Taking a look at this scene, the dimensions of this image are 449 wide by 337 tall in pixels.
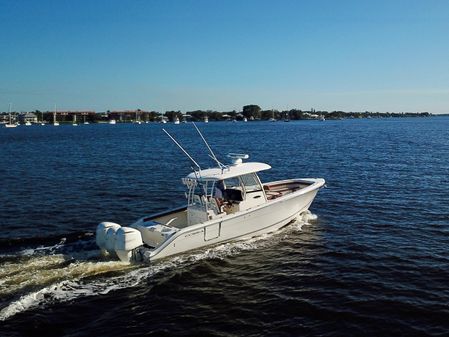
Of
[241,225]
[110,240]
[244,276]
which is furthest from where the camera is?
[241,225]

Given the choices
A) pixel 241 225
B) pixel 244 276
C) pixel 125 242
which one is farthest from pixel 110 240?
pixel 241 225

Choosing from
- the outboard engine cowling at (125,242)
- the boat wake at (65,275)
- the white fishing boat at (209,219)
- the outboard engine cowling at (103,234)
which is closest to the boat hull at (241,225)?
the white fishing boat at (209,219)

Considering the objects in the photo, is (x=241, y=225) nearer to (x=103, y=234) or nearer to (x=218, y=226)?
(x=218, y=226)

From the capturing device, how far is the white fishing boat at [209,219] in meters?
15.5

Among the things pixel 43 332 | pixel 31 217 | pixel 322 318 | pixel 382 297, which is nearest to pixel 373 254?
pixel 382 297

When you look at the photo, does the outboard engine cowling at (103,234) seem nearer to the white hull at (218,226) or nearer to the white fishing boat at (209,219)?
the white fishing boat at (209,219)

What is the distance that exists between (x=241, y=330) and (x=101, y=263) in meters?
5.83

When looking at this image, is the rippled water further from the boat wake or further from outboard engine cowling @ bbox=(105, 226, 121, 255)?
outboard engine cowling @ bbox=(105, 226, 121, 255)

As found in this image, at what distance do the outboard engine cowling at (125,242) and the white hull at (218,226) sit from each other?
36 mm

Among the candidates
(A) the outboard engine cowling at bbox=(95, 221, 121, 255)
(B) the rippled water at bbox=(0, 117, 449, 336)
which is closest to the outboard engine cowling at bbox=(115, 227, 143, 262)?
(B) the rippled water at bbox=(0, 117, 449, 336)

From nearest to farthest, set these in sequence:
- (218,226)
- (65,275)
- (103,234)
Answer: (65,275), (103,234), (218,226)

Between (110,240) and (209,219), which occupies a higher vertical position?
(209,219)

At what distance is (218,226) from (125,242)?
12.2 ft

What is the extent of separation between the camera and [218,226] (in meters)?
17.2
